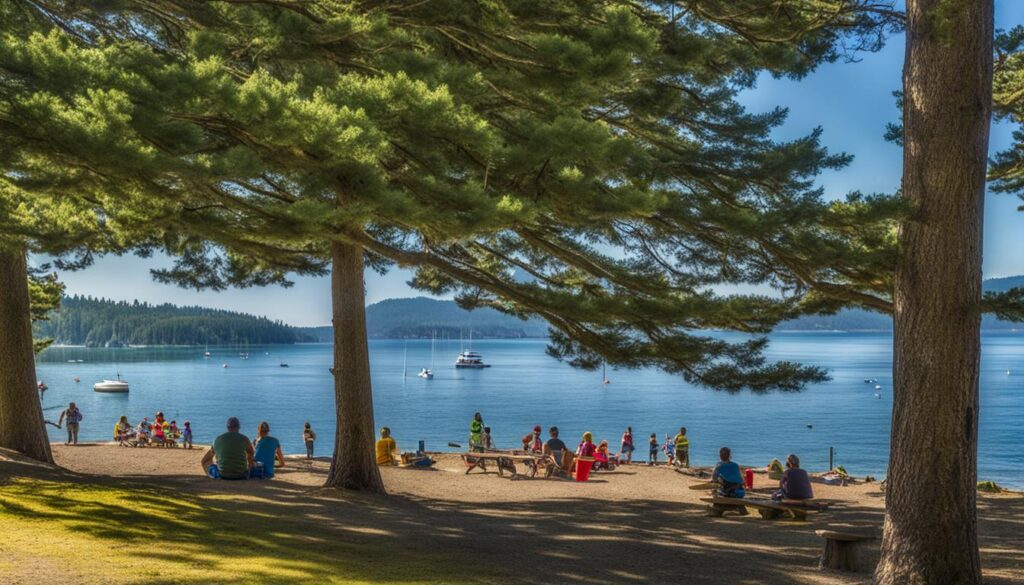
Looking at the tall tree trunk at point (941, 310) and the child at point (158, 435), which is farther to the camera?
the child at point (158, 435)

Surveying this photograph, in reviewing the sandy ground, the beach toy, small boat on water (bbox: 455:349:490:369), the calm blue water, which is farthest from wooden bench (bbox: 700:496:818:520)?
small boat on water (bbox: 455:349:490:369)

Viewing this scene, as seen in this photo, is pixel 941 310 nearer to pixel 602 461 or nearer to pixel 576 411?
pixel 602 461

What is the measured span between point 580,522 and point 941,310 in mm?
5565

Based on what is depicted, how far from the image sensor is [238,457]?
41.8ft

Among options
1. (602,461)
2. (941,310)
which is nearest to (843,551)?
(941,310)

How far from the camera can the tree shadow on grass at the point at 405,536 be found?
7348mm

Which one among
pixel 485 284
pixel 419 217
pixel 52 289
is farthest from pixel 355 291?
pixel 52 289

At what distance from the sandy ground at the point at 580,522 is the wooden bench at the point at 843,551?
21cm

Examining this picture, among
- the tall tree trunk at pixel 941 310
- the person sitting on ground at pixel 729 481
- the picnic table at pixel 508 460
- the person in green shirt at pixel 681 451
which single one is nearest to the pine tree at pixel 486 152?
the tall tree trunk at pixel 941 310

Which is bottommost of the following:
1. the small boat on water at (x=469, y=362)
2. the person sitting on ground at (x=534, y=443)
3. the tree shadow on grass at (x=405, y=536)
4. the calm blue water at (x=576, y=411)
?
the calm blue water at (x=576, y=411)

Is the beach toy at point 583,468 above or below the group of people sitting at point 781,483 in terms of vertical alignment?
below

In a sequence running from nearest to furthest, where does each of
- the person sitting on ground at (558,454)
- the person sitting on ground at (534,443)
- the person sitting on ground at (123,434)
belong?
the person sitting on ground at (558,454), the person sitting on ground at (534,443), the person sitting on ground at (123,434)

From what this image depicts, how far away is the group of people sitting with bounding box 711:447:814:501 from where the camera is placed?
1238cm

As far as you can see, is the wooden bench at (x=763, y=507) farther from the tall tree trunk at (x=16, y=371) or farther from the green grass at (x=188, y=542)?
the tall tree trunk at (x=16, y=371)
